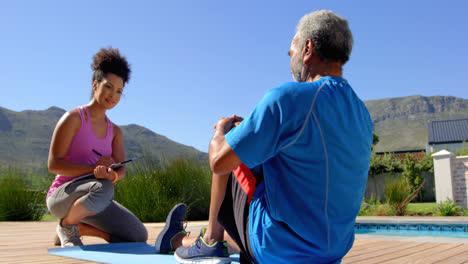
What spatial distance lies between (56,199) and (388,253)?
235cm

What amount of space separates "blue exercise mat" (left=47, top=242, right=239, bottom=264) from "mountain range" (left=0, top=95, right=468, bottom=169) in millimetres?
42889

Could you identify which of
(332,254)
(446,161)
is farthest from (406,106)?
(332,254)

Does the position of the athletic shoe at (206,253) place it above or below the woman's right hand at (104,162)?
below

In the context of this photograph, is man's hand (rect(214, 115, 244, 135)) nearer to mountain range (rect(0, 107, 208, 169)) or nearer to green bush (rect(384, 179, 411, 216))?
green bush (rect(384, 179, 411, 216))

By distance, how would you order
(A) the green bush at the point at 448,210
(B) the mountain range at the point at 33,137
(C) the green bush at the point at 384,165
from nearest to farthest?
(A) the green bush at the point at 448,210, (C) the green bush at the point at 384,165, (B) the mountain range at the point at 33,137

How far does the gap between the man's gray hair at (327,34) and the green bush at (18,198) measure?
754 centimetres

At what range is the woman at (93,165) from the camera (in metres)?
2.76

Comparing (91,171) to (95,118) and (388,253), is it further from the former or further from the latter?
(388,253)

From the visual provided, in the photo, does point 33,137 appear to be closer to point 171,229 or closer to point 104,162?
point 104,162

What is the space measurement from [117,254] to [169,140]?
116m

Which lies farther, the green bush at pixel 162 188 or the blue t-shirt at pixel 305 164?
the green bush at pixel 162 188

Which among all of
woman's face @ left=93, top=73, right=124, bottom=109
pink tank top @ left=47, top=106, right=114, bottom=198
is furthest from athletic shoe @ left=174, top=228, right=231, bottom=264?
woman's face @ left=93, top=73, right=124, bottom=109

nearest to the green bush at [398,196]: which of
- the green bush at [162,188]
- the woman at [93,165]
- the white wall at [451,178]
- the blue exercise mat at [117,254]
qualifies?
the white wall at [451,178]

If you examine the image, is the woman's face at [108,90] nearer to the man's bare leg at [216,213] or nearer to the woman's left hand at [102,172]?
the woman's left hand at [102,172]
